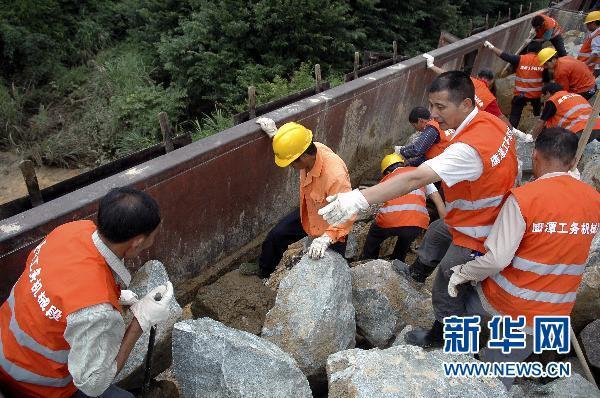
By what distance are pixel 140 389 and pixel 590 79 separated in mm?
6574

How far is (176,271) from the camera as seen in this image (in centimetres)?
322

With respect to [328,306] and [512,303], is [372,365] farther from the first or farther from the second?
[512,303]

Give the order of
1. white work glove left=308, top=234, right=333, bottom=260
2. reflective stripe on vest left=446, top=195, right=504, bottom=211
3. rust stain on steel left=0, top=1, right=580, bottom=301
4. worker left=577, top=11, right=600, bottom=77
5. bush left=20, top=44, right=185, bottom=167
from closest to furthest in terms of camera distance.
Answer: rust stain on steel left=0, top=1, right=580, bottom=301 → reflective stripe on vest left=446, top=195, right=504, bottom=211 → white work glove left=308, top=234, right=333, bottom=260 → worker left=577, top=11, right=600, bottom=77 → bush left=20, top=44, right=185, bottom=167

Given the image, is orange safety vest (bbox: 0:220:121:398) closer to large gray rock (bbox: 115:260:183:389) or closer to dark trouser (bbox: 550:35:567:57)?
large gray rock (bbox: 115:260:183:389)

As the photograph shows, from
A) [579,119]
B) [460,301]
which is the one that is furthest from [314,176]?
[579,119]

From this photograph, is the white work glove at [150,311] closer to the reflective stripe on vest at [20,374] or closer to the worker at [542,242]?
the reflective stripe on vest at [20,374]

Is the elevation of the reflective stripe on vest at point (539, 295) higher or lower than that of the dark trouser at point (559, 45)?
higher

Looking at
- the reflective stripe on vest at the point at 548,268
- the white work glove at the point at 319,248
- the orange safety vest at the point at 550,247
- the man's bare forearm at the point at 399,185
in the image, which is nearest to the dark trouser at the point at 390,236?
the white work glove at the point at 319,248

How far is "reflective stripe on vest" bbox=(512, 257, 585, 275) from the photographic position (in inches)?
89.0

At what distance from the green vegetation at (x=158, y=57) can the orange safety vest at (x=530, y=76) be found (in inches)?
118

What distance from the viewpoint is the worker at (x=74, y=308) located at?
1.62m

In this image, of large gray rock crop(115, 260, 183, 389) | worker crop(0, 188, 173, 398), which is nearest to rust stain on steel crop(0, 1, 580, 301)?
large gray rock crop(115, 260, 183, 389)

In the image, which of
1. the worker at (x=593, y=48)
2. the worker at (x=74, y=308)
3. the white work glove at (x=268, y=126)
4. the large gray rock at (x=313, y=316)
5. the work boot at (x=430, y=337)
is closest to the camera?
the worker at (x=74, y=308)

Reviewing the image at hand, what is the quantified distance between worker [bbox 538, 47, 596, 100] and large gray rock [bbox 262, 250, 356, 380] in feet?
16.4
